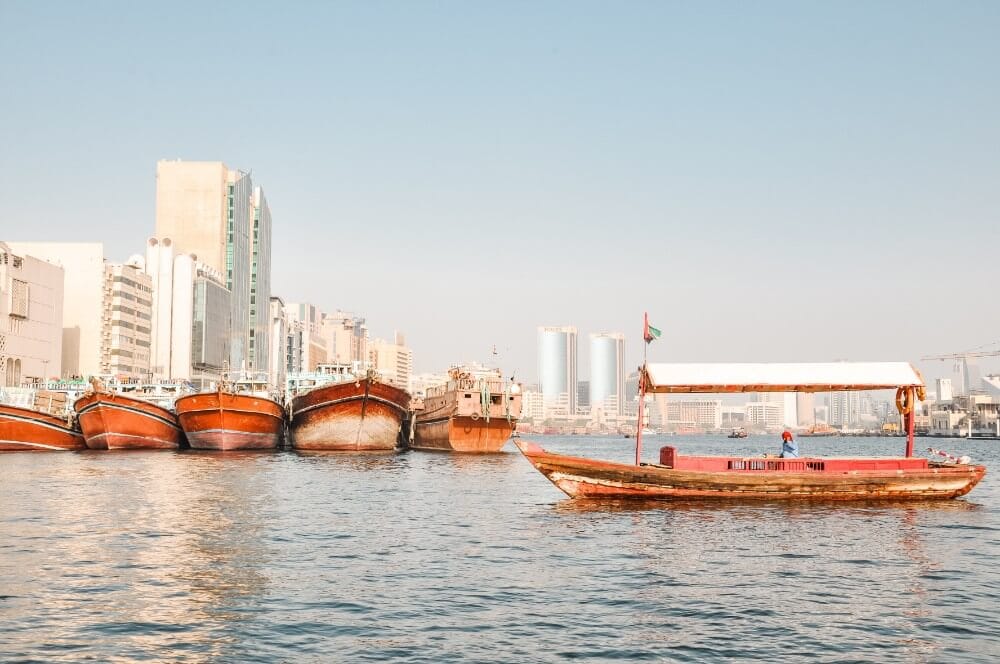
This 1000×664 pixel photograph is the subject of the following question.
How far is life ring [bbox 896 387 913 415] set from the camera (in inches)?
1417

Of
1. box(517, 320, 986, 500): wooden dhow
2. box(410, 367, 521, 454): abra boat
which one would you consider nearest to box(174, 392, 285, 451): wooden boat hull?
box(410, 367, 521, 454): abra boat

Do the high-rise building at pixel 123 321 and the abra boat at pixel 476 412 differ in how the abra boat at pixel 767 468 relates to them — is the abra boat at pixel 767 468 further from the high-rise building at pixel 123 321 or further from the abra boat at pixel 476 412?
the high-rise building at pixel 123 321

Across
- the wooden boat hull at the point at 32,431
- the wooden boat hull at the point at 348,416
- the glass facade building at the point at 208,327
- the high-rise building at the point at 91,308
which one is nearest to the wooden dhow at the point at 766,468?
the wooden boat hull at the point at 348,416

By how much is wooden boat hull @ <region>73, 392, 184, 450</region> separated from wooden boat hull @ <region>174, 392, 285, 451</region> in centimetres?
334

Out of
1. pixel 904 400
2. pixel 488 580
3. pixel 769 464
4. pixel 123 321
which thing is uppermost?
pixel 123 321

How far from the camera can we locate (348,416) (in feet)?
239

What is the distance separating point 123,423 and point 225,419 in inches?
355

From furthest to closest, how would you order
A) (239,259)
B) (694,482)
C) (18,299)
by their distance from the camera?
(239,259) < (18,299) < (694,482)

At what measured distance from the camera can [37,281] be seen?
371ft

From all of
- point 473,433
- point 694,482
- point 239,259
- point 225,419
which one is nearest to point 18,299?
point 225,419

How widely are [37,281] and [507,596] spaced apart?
360ft

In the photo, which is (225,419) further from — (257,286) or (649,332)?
(257,286)

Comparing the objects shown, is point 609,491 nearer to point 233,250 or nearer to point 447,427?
point 447,427

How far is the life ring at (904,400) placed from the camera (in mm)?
36000
